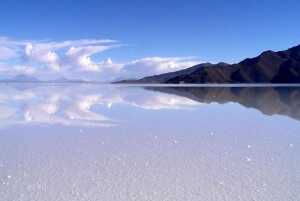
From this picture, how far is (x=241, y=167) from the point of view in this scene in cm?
635

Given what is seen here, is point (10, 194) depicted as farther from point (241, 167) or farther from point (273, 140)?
point (273, 140)

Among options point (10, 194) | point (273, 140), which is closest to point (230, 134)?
point (273, 140)

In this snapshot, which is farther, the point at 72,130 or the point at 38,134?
the point at 72,130

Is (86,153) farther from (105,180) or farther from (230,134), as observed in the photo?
(230,134)

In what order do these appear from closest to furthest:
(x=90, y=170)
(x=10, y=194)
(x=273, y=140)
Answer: (x=10, y=194) → (x=90, y=170) → (x=273, y=140)

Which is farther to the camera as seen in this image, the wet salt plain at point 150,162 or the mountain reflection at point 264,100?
the mountain reflection at point 264,100

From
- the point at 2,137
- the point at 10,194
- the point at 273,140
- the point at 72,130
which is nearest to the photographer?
the point at 10,194

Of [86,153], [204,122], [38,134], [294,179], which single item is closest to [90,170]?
[86,153]

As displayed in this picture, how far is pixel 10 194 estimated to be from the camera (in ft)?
16.3

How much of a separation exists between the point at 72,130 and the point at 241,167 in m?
6.48

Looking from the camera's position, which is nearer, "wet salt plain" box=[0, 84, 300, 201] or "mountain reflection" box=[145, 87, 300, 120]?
"wet salt plain" box=[0, 84, 300, 201]

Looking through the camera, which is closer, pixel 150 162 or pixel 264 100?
pixel 150 162

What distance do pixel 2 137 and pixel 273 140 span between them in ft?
27.4

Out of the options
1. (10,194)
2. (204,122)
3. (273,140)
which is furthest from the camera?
(204,122)
